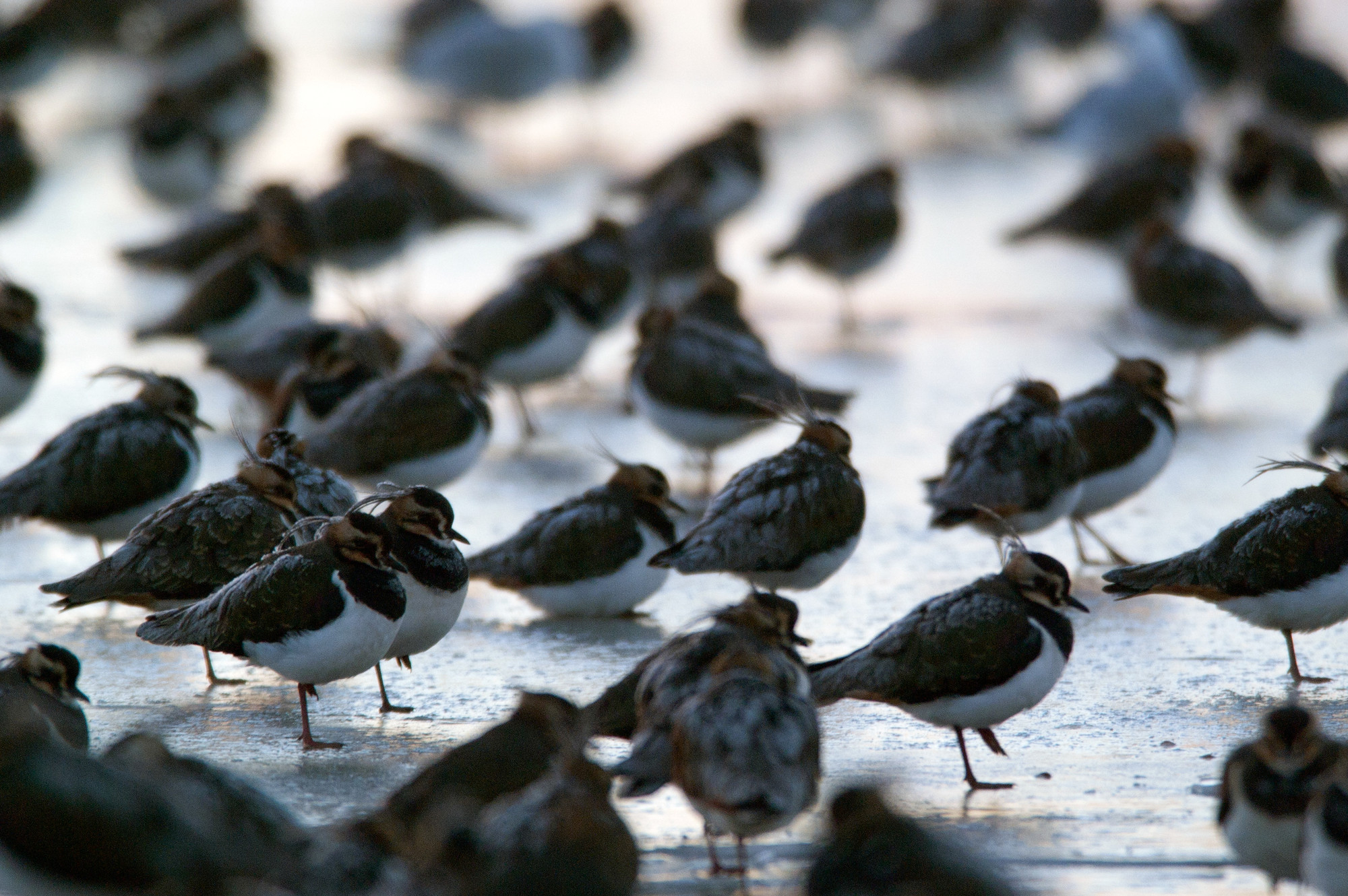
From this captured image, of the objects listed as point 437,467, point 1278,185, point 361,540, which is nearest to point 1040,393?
point 437,467

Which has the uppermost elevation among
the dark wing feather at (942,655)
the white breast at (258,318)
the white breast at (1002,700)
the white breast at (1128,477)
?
the white breast at (258,318)

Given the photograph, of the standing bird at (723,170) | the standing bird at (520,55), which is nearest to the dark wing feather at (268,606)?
the standing bird at (723,170)

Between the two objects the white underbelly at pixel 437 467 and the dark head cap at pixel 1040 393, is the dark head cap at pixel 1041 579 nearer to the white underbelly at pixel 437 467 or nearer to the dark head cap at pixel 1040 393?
the dark head cap at pixel 1040 393

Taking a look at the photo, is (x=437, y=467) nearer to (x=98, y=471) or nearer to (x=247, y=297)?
(x=98, y=471)

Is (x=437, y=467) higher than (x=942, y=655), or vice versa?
(x=437, y=467)

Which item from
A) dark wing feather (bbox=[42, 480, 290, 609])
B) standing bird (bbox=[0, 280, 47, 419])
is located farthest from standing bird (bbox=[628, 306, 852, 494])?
standing bird (bbox=[0, 280, 47, 419])

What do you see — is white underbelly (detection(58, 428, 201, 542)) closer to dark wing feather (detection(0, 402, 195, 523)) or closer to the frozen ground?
dark wing feather (detection(0, 402, 195, 523))
